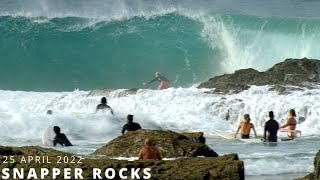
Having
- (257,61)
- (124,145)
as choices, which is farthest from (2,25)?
(124,145)

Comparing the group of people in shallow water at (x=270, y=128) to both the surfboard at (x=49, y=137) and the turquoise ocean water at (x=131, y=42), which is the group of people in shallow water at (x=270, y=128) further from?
the turquoise ocean water at (x=131, y=42)

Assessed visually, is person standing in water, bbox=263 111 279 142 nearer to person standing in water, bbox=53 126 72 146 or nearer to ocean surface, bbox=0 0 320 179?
person standing in water, bbox=53 126 72 146

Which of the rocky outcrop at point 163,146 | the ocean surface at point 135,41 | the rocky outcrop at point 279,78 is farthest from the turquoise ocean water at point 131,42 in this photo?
the rocky outcrop at point 163,146

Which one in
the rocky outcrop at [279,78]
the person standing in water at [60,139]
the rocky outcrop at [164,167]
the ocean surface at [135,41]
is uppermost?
the ocean surface at [135,41]

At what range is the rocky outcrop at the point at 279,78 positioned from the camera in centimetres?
2227

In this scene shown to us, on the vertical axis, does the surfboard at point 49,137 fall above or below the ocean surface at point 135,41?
below

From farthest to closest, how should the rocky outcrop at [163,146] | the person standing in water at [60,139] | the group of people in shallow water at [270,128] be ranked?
the group of people in shallow water at [270,128] → the person standing in water at [60,139] → the rocky outcrop at [163,146]

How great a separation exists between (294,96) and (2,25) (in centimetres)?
1939

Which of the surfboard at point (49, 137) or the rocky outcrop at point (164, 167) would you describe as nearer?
the rocky outcrop at point (164, 167)

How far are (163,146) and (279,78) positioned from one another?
1206cm

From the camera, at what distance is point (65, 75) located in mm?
34812

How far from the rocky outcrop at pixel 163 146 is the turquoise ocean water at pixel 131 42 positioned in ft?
69.9

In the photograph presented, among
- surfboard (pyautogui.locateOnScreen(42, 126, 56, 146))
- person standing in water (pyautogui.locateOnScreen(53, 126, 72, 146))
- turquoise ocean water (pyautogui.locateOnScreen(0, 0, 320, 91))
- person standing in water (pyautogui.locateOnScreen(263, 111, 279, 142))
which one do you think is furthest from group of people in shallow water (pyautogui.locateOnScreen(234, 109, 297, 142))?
turquoise ocean water (pyautogui.locateOnScreen(0, 0, 320, 91))

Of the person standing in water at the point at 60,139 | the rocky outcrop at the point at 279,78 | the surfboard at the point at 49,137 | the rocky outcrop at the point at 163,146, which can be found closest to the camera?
the rocky outcrop at the point at 163,146
